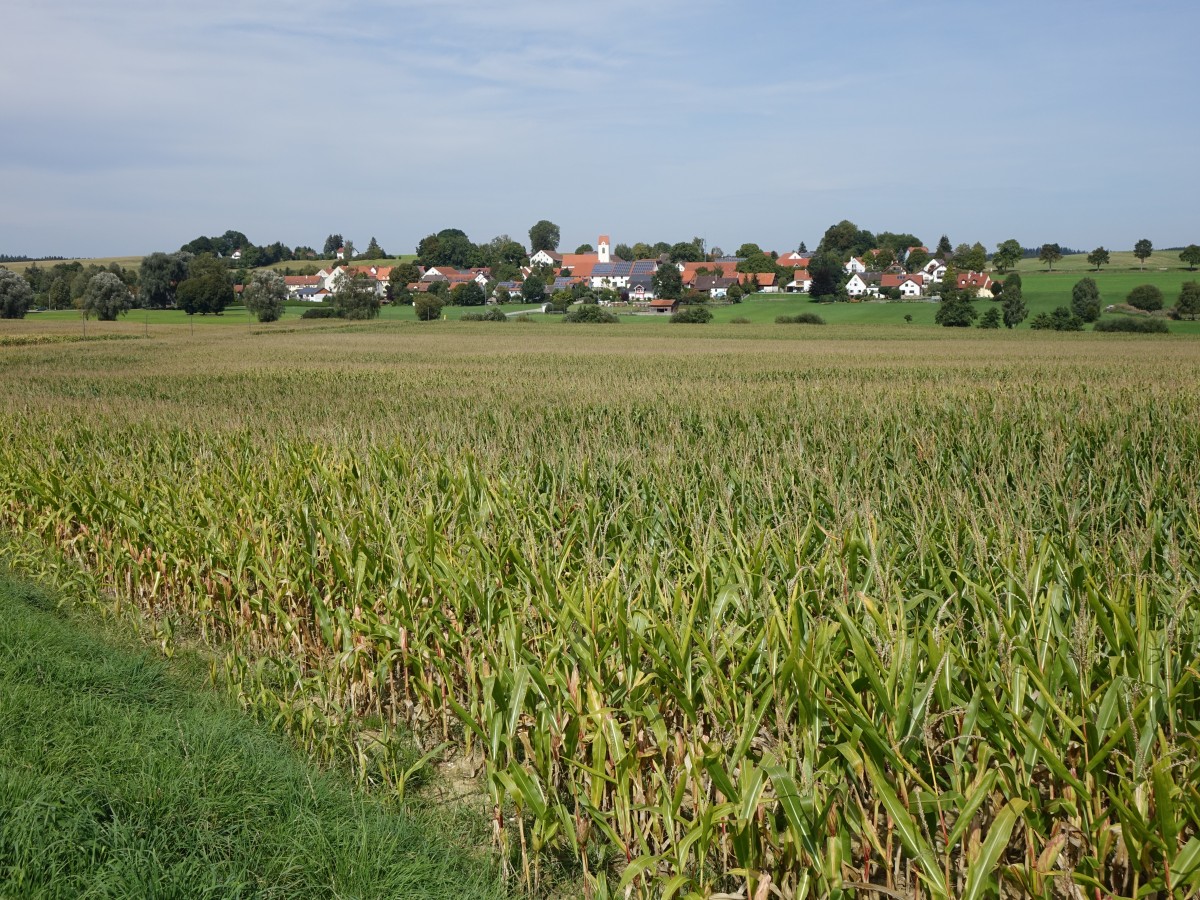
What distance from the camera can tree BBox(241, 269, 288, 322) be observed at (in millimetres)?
87250

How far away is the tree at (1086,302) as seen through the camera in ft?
253

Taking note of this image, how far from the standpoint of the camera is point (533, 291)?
135250 millimetres

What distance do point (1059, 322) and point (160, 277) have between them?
309 ft

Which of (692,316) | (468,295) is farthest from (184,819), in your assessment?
(468,295)

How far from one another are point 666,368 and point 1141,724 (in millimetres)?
27754

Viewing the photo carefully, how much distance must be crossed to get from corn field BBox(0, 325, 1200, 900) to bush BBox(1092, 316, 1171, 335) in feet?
198

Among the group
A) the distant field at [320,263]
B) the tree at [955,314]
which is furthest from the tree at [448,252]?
the tree at [955,314]

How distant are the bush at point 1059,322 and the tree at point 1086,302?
145 centimetres

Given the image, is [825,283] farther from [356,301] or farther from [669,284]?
[356,301]

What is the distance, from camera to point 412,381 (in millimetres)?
25531

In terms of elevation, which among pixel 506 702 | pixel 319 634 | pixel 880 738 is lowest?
pixel 319 634

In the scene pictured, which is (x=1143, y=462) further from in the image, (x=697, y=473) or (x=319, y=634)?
(x=319, y=634)

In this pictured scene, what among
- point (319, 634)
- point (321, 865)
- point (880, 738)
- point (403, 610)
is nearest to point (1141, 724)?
point (880, 738)

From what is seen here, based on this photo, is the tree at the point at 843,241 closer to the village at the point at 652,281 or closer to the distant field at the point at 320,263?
A: the village at the point at 652,281
